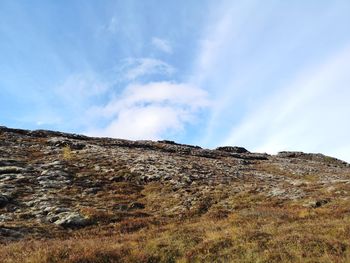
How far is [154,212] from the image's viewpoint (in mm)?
30141

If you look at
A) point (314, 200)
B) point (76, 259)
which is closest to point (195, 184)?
point (314, 200)

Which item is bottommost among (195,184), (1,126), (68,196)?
(68,196)

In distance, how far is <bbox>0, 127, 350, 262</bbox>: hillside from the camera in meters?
17.6

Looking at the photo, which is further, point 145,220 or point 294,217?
point 145,220

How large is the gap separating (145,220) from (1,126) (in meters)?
51.5

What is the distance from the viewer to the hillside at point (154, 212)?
57.9ft

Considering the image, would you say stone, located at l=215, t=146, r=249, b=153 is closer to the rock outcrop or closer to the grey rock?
the rock outcrop

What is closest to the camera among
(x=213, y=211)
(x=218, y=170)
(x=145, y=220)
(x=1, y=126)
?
(x=145, y=220)

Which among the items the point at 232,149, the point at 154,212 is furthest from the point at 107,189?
the point at 232,149

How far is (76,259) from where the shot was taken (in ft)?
54.4

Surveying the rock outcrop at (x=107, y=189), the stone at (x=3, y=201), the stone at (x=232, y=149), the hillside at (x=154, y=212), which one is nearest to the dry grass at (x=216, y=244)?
the hillside at (x=154, y=212)

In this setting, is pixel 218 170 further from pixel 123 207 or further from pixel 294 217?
pixel 294 217

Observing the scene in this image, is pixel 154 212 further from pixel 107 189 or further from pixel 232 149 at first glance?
pixel 232 149

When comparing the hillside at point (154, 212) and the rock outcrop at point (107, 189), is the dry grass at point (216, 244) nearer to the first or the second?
the hillside at point (154, 212)
